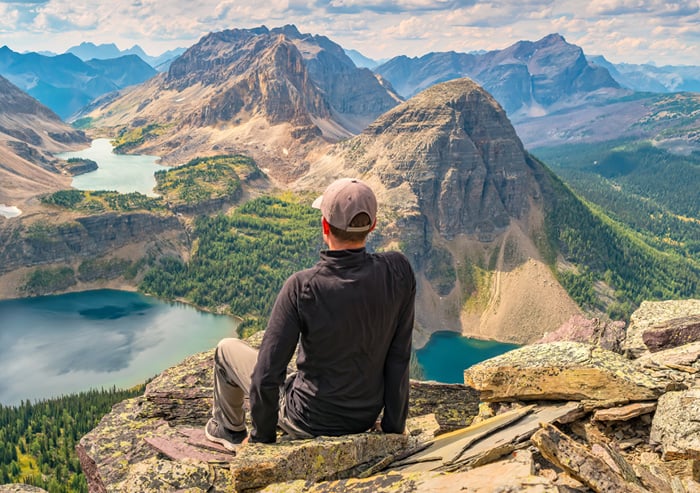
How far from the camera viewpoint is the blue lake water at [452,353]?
5177 inches

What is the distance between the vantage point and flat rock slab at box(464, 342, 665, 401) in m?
11.0

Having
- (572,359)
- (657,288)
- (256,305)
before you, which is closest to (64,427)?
(256,305)

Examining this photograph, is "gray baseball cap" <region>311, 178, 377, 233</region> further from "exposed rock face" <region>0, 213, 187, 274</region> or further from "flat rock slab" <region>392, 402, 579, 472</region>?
"exposed rock face" <region>0, 213, 187, 274</region>

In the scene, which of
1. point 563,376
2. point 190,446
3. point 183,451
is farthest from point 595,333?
point 183,451

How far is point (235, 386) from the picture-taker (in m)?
10.6

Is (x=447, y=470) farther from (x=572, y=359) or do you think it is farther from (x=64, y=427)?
(x=64, y=427)

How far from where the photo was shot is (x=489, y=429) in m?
9.96

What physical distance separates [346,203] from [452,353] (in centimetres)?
14356

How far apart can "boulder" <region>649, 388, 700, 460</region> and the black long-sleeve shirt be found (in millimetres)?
4696

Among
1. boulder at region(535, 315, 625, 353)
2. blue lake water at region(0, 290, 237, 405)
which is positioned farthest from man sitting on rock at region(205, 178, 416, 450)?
blue lake water at region(0, 290, 237, 405)

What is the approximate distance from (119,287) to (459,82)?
139m

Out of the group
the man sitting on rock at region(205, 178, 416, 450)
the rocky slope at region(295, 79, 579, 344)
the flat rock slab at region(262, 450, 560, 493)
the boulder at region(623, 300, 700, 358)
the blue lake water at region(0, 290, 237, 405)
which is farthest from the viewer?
the rocky slope at region(295, 79, 579, 344)

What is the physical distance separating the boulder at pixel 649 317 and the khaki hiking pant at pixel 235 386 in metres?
9.73

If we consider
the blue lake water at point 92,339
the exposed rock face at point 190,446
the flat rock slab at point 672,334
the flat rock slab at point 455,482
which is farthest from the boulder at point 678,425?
the blue lake water at point 92,339
